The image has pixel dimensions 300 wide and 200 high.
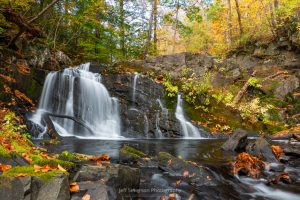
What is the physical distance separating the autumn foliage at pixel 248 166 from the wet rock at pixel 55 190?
398 cm

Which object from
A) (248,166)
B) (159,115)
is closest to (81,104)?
(159,115)

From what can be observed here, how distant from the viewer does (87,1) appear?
16500 mm

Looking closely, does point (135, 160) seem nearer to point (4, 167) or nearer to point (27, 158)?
point (27, 158)

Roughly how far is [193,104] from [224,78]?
4.86 m

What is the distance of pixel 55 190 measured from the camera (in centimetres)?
299

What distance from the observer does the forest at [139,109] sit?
14.5 feet

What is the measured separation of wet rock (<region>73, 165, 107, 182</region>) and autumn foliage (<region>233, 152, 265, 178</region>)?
323cm

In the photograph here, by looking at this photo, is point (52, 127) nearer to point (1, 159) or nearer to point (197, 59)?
point (1, 159)

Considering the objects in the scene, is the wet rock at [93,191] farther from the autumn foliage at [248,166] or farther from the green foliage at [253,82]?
the green foliage at [253,82]

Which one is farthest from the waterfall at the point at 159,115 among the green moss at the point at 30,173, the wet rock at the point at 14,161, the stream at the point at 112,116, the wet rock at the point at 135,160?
the green moss at the point at 30,173

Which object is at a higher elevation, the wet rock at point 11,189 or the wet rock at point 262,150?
the wet rock at point 11,189

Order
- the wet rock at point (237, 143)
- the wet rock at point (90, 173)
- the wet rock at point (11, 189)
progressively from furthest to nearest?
1. the wet rock at point (237, 143)
2. the wet rock at point (90, 173)
3. the wet rock at point (11, 189)

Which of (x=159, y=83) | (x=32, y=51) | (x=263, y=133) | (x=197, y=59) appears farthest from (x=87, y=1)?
(x=263, y=133)

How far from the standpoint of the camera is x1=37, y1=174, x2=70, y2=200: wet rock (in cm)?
294
